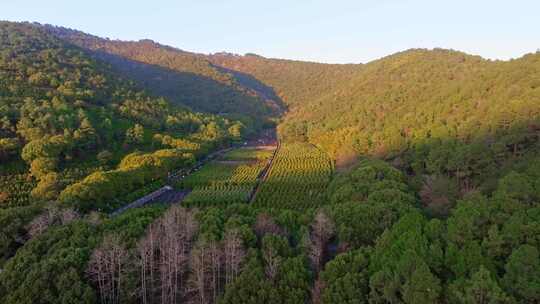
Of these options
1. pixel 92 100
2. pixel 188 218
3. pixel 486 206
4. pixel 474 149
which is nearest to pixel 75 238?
→ pixel 188 218

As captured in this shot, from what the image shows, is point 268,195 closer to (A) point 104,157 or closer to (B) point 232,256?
(A) point 104,157

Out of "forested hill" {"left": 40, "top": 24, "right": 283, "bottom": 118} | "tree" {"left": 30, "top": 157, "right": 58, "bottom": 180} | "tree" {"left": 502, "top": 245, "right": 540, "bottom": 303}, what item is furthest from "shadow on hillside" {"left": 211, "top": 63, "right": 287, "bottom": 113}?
"tree" {"left": 502, "top": 245, "right": 540, "bottom": 303}

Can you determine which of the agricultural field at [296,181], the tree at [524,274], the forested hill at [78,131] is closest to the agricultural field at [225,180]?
the agricultural field at [296,181]

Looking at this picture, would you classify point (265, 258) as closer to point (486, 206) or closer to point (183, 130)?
point (486, 206)

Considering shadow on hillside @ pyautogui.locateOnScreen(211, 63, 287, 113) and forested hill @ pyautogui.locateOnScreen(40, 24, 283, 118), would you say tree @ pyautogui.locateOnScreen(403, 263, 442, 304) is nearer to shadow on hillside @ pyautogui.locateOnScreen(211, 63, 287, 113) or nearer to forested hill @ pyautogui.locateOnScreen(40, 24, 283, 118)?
forested hill @ pyautogui.locateOnScreen(40, 24, 283, 118)

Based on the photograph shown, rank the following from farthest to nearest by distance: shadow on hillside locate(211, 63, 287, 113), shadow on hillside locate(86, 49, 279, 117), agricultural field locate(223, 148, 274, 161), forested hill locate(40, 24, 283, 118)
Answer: shadow on hillside locate(211, 63, 287, 113) → forested hill locate(40, 24, 283, 118) → shadow on hillside locate(86, 49, 279, 117) → agricultural field locate(223, 148, 274, 161)

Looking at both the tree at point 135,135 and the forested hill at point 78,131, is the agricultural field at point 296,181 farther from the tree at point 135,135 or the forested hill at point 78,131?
the tree at point 135,135

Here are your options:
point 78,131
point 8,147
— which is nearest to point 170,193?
point 78,131
